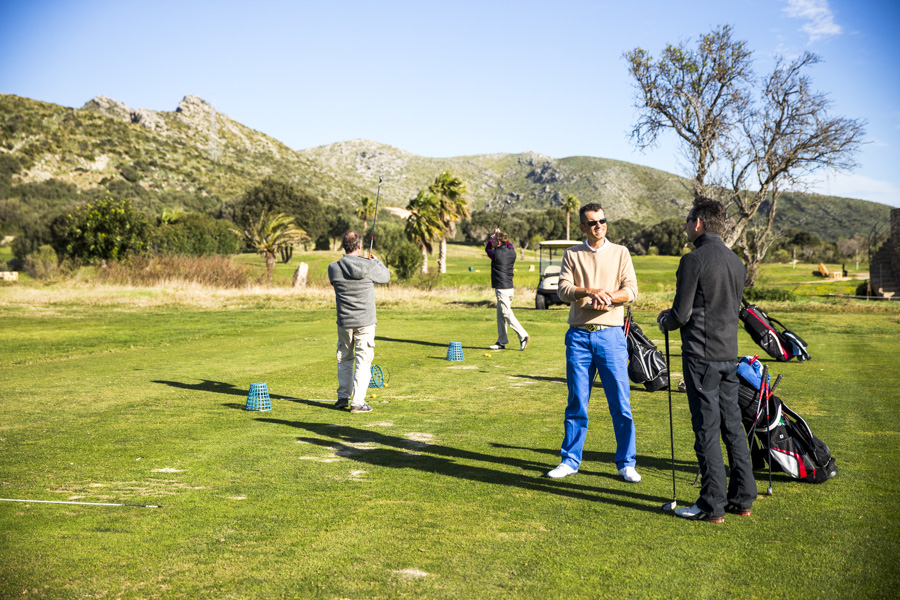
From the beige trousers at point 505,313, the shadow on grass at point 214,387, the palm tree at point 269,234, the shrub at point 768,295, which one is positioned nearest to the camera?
the shadow on grass at point 214,387

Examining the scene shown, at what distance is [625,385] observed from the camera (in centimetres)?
604

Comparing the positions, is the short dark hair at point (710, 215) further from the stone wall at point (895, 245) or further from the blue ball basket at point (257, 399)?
the stone wall at point (895, 245)

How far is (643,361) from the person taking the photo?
26.6ft

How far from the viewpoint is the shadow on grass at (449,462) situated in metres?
5.69

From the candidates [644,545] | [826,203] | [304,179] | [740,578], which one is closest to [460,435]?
[644,545]

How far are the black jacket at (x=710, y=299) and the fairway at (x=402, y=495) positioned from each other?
4.21ft

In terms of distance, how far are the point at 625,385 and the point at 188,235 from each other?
67.7m

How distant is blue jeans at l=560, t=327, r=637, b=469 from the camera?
19.7 feet

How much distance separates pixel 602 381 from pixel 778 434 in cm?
152

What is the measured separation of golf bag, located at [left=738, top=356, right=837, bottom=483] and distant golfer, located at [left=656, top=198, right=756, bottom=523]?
2.53 ft

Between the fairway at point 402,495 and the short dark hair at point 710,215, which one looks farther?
the short dark hair at point 710,215

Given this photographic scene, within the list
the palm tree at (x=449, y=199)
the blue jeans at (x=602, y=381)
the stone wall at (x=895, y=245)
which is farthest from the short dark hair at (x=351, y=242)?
the palm tree at (x=449, y=199)

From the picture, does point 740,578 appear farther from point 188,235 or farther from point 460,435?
point 188,235

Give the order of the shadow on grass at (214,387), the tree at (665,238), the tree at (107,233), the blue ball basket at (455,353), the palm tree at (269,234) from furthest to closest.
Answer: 1. the tree at (665,238)
2. the palm tree at (269,234)
3. the tree at (107,233)
4. the blue ball basket at (455,353)
5. the shadow on grass at (214,387)
